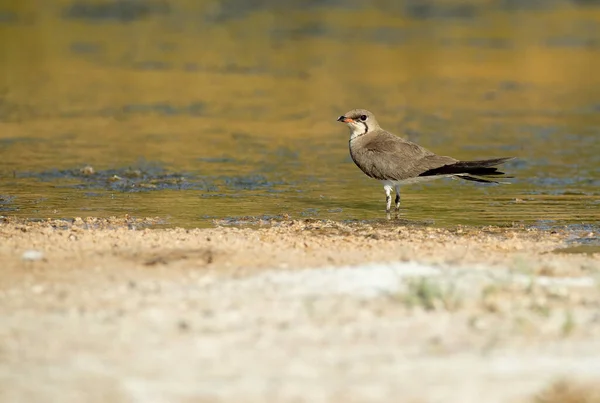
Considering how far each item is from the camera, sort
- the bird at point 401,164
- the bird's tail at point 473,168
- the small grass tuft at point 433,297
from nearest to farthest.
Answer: the small grass tuft at point 433,297, the bird's tail at point 473,168, the bird at point 401,164

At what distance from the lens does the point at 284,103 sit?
19141 mm

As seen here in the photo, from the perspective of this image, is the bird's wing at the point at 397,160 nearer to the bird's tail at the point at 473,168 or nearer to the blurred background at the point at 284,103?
the bird's tail at the point at 473,168

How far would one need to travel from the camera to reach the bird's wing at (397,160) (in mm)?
11469

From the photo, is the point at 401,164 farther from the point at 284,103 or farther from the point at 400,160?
the point at 284,103

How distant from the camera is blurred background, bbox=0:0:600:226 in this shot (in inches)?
477

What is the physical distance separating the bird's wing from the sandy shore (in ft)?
8.80

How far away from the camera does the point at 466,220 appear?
10953 mm

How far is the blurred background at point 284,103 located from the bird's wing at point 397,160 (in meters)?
0.40

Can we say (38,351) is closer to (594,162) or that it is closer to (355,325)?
(355,325)

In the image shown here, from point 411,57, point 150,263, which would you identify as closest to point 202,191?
point 150,263

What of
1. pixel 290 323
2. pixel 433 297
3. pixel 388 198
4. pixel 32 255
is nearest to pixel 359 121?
pixel 388 198

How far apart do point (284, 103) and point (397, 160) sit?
7.79 m

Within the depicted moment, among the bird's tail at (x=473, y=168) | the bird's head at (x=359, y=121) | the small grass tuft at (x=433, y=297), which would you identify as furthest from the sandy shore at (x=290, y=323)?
the bird's head at (x=359, y=121)

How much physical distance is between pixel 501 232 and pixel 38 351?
5.13 metres
